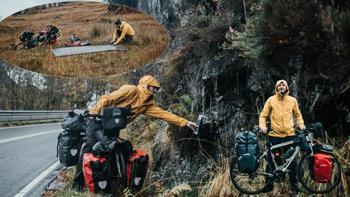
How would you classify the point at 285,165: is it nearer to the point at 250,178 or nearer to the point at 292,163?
the point at 292,163

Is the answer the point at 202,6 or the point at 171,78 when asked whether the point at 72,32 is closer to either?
the point at 171,78

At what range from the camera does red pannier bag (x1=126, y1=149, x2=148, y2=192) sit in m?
5.93

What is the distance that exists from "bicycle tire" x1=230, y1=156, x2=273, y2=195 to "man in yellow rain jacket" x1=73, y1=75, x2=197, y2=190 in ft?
3.79

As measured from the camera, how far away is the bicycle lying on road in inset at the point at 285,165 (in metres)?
4.51

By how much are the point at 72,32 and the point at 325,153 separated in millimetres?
3564

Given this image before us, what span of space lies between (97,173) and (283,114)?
230 centimetres

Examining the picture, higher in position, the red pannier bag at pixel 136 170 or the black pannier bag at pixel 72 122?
the black pannier bag at pixel 72 122

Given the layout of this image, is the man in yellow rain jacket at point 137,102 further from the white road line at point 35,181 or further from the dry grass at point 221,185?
the white road line at point 35,181

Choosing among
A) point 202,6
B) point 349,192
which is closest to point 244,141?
point 349,192

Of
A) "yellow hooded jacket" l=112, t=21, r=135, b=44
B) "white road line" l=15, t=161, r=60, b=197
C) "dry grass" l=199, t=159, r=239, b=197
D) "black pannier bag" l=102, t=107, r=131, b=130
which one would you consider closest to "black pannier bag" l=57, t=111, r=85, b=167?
"black pannier bag" l=102, t=107, r=131, b=130

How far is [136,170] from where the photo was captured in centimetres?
596

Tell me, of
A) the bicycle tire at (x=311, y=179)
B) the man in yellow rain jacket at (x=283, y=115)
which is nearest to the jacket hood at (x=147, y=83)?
the man in yellow rain jacket at (x=283, y=115)

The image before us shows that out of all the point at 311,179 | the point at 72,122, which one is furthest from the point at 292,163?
the point at 72,122

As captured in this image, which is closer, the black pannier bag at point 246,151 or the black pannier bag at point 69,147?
the black pannier bag at point 246,151
